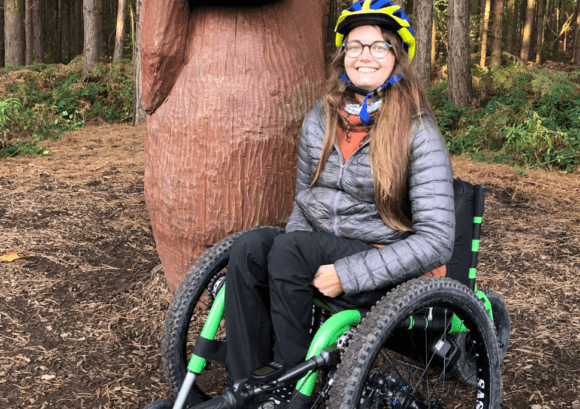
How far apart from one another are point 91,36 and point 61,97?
65.9 inches

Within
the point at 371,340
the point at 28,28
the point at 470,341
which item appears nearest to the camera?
the point at 371,340

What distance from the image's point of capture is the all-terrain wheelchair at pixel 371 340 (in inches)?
62.4

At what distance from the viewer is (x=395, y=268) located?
1768 mm

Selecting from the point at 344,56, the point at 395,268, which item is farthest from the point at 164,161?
the point at 395,268

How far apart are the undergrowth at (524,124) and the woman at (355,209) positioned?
467 centimetres

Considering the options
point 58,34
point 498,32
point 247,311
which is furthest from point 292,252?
point 58,34

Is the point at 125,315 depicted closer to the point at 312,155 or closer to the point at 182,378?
the point at 182,378

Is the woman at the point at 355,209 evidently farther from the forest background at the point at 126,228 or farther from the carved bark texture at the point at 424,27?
the carved bark texture at the point at 424,27

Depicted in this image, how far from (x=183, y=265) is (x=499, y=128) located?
5.43 meters

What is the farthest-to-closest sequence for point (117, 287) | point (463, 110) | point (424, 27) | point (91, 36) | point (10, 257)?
point (91, 36) < point (424, 27) < point (463, 110) < point (10, 257) < point (117, 287)

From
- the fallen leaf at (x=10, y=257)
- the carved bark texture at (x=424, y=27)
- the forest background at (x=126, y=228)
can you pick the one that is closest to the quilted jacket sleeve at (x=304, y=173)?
the forest background at (x=126, y=228)

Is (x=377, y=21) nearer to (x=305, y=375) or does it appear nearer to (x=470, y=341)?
(x=305, y=375)

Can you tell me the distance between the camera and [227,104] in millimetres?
2627

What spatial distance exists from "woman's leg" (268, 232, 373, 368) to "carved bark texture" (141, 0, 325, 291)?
3.02ft
